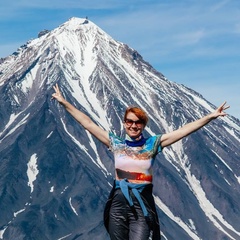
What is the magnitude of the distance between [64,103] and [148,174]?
206cm

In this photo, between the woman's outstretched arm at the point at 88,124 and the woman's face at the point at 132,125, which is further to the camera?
the woman's outstretched arm at the point at 88,124

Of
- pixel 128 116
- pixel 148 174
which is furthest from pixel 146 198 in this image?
pixel 128 116

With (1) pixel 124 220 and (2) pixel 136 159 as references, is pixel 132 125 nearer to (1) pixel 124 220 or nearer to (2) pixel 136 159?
(2) pixel 136 159

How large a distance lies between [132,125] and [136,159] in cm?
61

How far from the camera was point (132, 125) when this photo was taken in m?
16.1

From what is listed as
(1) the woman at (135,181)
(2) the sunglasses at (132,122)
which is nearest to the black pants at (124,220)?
(1) the woman at (135,181)

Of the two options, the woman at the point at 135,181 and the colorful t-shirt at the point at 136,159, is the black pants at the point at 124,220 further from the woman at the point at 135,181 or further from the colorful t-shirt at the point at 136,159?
the colorful t-shirt at the point at 136,159

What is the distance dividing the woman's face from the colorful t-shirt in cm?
31

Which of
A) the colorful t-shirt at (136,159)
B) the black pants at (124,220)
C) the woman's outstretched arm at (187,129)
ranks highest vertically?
the woman's outstretched arm at (187,129)

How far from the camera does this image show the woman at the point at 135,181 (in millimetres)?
15805

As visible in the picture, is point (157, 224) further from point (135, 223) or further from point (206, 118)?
point (206, 118)

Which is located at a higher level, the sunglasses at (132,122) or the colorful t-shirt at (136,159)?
the sunglasses at (132,122)

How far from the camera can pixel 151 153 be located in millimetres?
16125

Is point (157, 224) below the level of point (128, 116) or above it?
below
